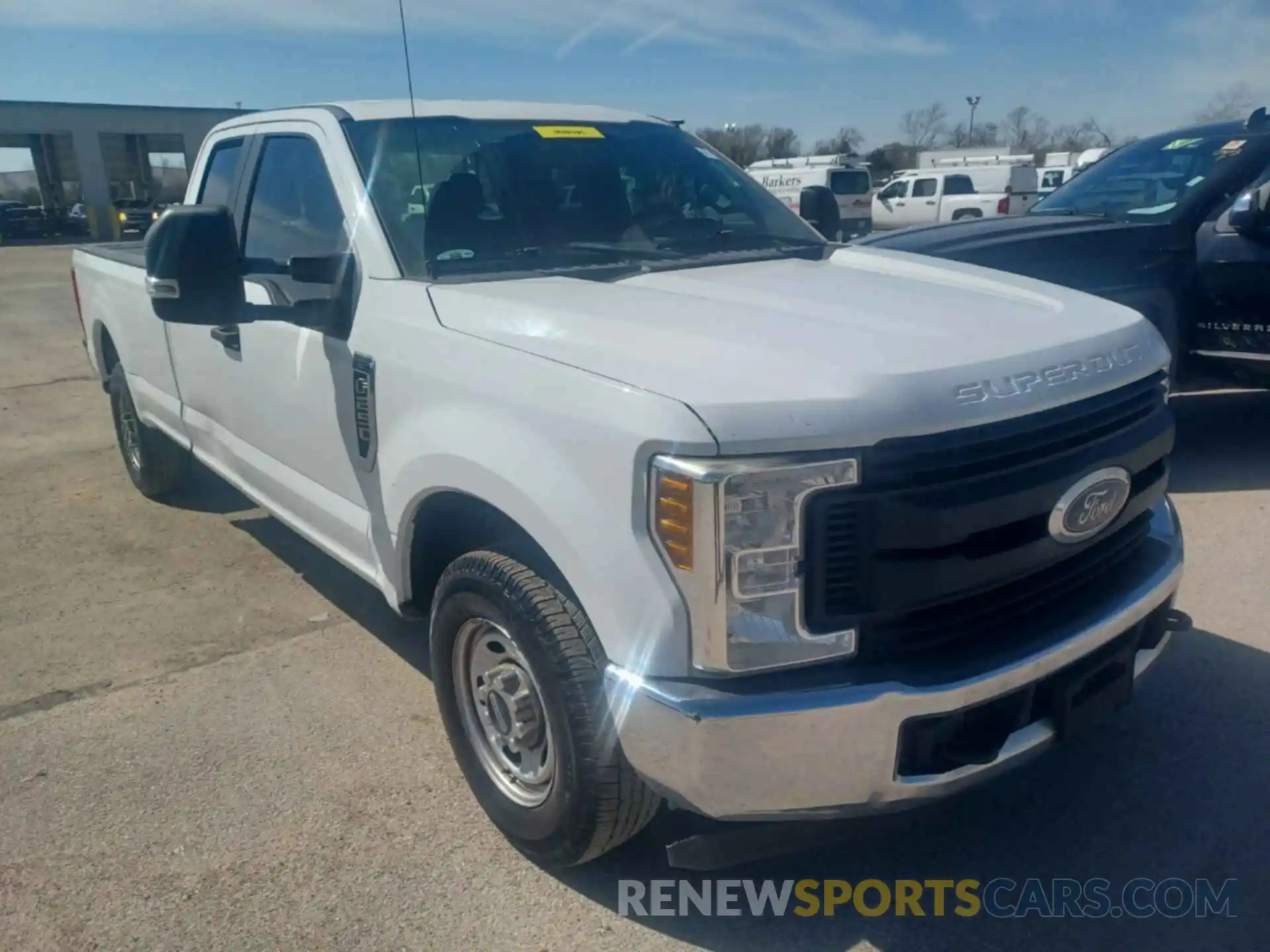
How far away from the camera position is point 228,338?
390cm

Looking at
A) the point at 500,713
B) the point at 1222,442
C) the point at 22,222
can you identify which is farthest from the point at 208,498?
the point at 22,222

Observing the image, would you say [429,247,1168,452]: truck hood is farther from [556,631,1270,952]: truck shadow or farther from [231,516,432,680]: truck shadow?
[231,516,432,680]: truck shadow

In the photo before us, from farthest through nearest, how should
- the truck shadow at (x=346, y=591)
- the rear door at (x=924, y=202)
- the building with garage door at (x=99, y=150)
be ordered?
1. the building with garage door at (x=99, y=150)
2. the rear door at (x=924, y=202)
3. the truck shadow at (x=346, y=591)

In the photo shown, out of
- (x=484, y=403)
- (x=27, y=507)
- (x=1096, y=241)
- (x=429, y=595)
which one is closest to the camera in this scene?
(x=484, y=403)

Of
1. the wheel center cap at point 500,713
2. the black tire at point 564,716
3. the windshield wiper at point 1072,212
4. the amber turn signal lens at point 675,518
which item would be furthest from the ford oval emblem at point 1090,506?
the windshield wiper at point 1072,212

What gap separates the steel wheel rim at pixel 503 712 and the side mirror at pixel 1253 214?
4.79m

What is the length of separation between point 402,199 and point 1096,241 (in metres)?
3.92

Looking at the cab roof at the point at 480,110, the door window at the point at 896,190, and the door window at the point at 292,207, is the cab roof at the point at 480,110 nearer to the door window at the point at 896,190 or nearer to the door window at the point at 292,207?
the door window at the point at 292,207

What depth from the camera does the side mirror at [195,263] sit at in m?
2.88

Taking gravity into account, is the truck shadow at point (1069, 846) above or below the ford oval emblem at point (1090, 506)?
below

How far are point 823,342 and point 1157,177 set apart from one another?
4.95 metres

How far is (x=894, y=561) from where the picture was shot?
6.82 feet

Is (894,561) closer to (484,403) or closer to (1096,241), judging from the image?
(484,403)

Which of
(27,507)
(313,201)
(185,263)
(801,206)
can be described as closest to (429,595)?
(185,263)
